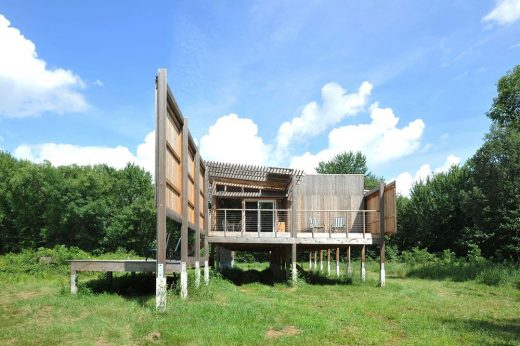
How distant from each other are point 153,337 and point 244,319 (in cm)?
229

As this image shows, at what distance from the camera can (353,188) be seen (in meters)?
28.9

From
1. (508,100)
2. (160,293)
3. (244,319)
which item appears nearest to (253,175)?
(160,293)

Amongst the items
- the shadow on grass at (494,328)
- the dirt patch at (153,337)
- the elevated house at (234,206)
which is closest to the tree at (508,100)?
the elevated house at (234,206)

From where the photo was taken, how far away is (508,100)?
37844mm

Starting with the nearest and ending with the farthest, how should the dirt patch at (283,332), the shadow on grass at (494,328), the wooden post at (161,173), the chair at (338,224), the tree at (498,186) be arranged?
1. the dirt patch at (283,332)
2. the shadow on grass at (494,328)
3. the wooden post at (161,173)
4. the chair at (338,224)
5. the tree at (498,186)

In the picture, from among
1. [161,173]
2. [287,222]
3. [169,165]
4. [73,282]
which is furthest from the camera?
[287,222]

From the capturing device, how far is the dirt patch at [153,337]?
8.10 metres

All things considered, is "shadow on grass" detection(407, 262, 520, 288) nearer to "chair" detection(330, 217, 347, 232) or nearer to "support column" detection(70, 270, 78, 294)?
"chair" detection(330, 217, 347, 232)

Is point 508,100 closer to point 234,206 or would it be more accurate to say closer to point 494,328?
point 234,206

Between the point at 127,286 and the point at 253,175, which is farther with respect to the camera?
the point at 253,175

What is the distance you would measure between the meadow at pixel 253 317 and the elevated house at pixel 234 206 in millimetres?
1010

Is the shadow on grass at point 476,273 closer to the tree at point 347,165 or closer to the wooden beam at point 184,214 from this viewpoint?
the wooden beam at point 184,214

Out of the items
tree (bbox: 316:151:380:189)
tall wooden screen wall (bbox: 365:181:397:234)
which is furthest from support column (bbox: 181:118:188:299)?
tree (bbox: 316:151:380:189)

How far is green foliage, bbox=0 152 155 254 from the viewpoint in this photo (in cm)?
4453
